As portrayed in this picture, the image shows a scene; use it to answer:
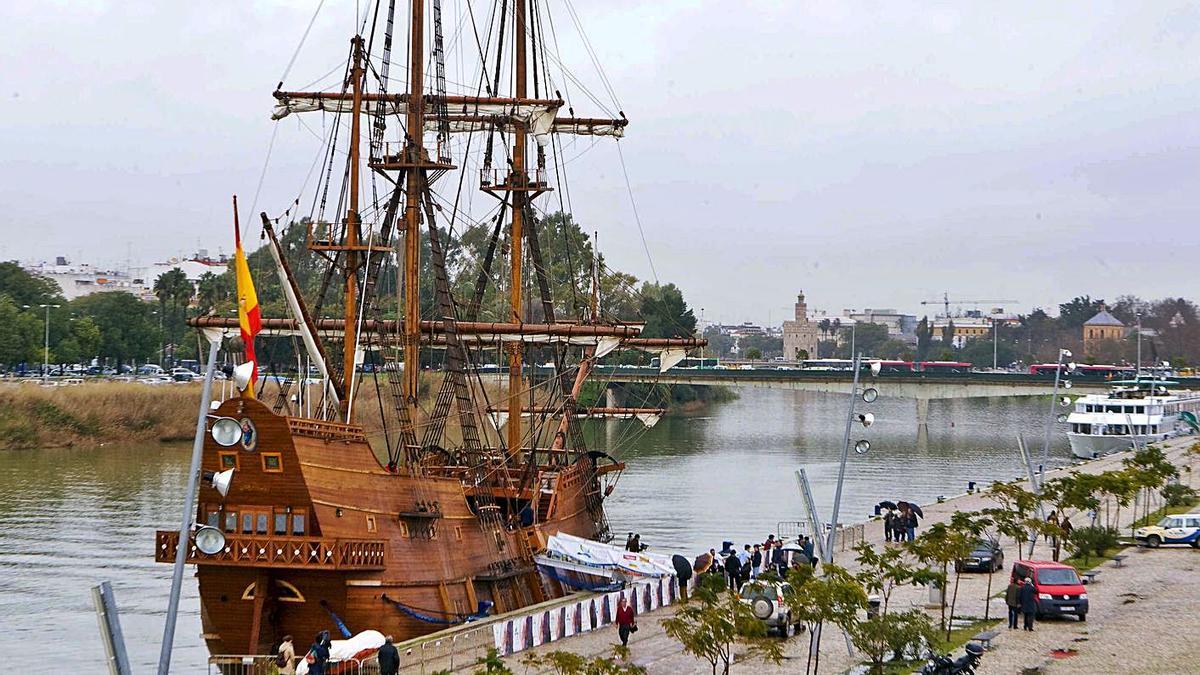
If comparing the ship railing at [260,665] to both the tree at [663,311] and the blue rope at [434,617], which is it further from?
the tree at [663,311]

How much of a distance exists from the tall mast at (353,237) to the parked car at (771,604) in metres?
9.68

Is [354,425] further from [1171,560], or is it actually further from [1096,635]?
[1171,560]

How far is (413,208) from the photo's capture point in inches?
1486

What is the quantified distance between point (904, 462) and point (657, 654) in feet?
202

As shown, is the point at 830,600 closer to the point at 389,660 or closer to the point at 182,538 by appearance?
the point at 389,660

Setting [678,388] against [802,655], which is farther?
[678,388]

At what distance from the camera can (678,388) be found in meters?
128

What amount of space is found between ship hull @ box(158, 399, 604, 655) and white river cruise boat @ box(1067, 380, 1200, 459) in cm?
6747

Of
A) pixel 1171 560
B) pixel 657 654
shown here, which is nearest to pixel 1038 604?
pixel 657 654

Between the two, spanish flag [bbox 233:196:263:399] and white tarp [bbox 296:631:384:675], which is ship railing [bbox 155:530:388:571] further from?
spanish flag [bbox 233:196:263:399]

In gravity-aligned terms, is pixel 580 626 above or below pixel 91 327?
below

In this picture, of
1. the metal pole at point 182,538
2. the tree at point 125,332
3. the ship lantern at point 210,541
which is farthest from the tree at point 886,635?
the tree at point 125,332

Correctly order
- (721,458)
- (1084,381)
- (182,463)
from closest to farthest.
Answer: (182,463) → (721,458) → (1084,381)

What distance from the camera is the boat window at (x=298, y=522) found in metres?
29.1
